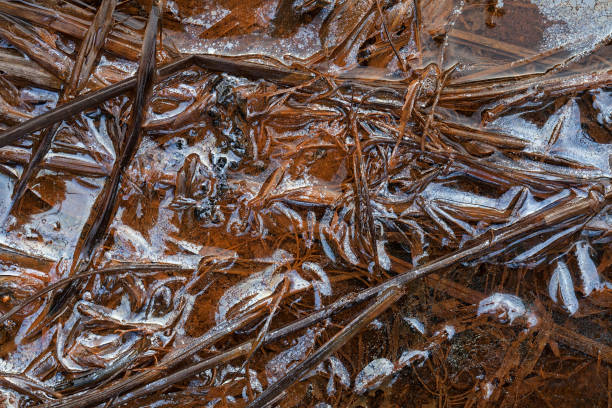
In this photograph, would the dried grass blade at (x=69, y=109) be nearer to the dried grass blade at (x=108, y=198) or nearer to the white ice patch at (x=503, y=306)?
the dried grass blade at (x=108, y=198)

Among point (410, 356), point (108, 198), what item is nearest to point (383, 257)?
point (410, 356)

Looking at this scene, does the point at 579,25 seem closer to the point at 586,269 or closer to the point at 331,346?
the point at 586,269

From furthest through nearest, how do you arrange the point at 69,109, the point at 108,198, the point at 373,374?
the point at 373,374, the point at 108,198, the point at 69,109

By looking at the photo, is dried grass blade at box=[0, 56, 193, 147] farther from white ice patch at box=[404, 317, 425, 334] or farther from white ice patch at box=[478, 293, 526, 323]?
white ice patch at box=[478, 293, 526, 323]

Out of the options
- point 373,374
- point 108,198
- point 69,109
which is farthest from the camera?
point 373,374

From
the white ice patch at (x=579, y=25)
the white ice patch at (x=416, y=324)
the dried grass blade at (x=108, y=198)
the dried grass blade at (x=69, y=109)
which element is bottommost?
the white ice patch at (x=416, y=324)

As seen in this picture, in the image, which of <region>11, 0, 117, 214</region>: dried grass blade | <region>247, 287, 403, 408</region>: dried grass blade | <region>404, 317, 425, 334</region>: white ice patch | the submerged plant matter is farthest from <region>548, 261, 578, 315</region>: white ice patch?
<region>11, 0, 117, 214</region>: dried grass blade

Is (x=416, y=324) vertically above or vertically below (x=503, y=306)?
above

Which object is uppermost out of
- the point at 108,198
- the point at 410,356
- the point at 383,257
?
the point at 108,198

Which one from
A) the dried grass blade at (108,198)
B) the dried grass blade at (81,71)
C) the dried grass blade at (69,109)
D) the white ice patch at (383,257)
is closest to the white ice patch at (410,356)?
the white ice patch at (383,257)
